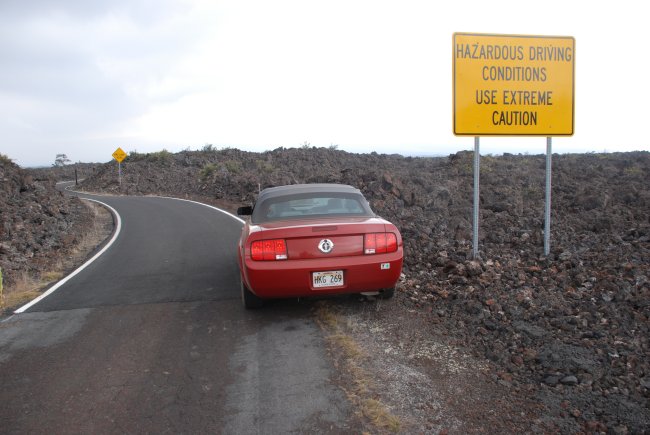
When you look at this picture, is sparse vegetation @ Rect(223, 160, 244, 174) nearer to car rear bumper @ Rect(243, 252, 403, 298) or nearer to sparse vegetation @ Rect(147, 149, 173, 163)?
sparse vegetation @ Rect(147, 149, 173, 163)

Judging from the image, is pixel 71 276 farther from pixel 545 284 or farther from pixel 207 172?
pixel 207 172

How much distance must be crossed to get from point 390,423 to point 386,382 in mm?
670

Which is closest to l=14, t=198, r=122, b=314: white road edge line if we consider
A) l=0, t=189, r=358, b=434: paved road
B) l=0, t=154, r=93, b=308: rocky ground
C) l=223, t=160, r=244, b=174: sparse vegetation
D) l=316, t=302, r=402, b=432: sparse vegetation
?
l=0, t=189, r=358, b=434: paved road

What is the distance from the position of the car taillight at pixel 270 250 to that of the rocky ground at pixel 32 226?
4.55 m

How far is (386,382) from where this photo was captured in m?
4.25

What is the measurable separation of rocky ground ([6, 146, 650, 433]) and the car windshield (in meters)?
1.17

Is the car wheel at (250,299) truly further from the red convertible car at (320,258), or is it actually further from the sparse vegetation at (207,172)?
the sparse vegetation at (207,172)

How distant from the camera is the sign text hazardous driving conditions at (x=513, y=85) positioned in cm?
793

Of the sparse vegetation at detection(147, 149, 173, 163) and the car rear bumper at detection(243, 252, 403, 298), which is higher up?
the sparse vegetation at detection(147, 149, 173, 163)

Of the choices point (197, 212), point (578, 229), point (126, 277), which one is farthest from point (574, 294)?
point (197, 212)

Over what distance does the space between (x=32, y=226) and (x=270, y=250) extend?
11.7m

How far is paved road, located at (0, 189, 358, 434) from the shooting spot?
12.4 ft

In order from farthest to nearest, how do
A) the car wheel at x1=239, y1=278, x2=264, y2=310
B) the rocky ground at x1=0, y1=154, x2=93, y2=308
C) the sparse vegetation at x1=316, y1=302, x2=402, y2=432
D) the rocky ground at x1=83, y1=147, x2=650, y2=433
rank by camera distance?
the rocky ground at x1=0, y1=154, x2=93, y2=308 → the car wheel at x1=239, y1=278, x2=264, y2=310 → the rocky ground at x1=83, y1=147, x2=650, y2=433 → the sparse vegetation at x1=316, y1=302, x2=402, y2=432

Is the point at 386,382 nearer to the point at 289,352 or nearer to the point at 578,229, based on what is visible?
the point at 289,352
